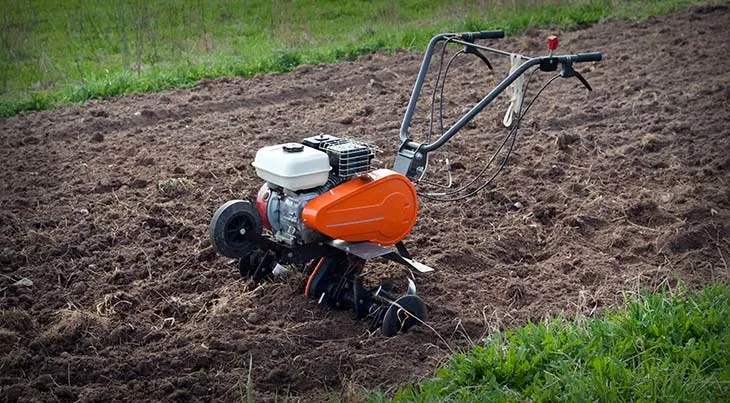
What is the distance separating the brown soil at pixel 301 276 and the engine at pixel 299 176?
1.64 feet

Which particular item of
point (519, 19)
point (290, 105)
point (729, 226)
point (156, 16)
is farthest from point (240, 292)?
point (156, 16)

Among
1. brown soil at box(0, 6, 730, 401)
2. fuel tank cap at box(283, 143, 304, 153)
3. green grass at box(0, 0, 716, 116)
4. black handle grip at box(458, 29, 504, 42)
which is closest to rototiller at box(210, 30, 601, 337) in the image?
fuel tank cap at box(283, 143, 304, 153)

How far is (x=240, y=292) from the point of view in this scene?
18.8 feet

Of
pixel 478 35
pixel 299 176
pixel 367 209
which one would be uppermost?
pixel 478 35

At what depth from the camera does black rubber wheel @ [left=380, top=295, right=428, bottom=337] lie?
5.16m

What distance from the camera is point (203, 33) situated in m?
13.6

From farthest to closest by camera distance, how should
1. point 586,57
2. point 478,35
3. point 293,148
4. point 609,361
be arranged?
point 478,35, point 586,57, point 293,148, point 609,361

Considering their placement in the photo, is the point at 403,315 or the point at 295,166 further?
the point at 403,315

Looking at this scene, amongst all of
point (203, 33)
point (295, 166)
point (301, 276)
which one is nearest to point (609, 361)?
point (295, 166)

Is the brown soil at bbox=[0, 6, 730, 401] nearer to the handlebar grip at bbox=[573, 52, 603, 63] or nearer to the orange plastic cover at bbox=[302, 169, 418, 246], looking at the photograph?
the orange plastic cover at bbox=[302, 169, 418, 246]

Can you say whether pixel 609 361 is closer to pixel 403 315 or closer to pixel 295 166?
pixel 403 315

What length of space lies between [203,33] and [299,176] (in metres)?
9.00

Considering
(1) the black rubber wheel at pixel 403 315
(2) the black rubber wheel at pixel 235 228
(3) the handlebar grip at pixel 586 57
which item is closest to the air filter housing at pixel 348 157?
(2) the black rubber wheel at pixel 235 228

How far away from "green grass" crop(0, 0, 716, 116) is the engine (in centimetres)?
512
